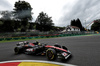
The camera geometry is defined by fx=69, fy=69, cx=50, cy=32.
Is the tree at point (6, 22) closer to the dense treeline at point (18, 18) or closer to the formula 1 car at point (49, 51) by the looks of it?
the dense treeline at point (18, 18)

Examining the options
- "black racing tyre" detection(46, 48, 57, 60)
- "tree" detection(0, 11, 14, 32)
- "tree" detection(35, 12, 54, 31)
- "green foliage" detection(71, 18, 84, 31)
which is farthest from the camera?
"green foliage" detection(71, 18, 84, 31)

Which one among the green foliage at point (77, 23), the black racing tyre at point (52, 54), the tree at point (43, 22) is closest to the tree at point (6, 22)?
the tree at point (43, 22)

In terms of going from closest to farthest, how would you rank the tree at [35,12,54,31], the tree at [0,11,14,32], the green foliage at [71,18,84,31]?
the tree at [0,11,14,32], the tree at [35,12,54,31], the green foliage at [71,18,84,31]

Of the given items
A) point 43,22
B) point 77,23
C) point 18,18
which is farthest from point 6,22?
point 77,23

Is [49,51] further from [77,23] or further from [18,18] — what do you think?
[77,23]

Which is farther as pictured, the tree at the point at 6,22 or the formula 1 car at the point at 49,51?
the tree at the point at 6,22

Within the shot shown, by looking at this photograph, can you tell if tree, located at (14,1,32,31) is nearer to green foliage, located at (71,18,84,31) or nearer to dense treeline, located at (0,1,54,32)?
dense treeline, located at (0,1,54,32)

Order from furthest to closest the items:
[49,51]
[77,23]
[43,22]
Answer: [77,23] → [43,22] → [49,51]

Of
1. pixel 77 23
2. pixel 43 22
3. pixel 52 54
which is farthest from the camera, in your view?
pixel 77 23

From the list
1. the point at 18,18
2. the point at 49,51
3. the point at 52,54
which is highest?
the point at 18,18

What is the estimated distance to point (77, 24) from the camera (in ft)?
231

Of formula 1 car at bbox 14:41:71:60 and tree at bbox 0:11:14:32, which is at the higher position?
tree at bbox 0:11:14:32

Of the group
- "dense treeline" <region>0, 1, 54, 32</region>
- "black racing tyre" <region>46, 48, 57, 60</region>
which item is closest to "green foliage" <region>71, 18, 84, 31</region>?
"dense treeline" <region>0, 1, 54, 32</region>

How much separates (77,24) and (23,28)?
191 ft
